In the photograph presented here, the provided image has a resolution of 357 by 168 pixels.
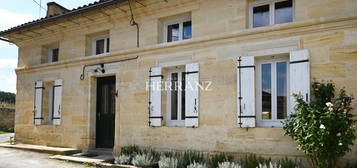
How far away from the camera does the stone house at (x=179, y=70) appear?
5.75m

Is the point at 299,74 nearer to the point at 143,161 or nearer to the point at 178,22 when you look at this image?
the point at 178,22

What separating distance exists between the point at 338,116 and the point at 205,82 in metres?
2.75

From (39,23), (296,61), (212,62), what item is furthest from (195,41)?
(39,23)

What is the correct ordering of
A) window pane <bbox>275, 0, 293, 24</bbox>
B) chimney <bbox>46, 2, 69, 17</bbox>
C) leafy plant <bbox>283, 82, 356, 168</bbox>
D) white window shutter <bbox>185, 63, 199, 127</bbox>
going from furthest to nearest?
chimney <bbox>46, 2, 69, 17</bbox> → white window shutter <bbox>185, 63, 199, 127</bbox> → window pane <bbox>275, 0, 293, 24</bbox> → leafy plant <bbox>283, 82, 356, 168</bbox>

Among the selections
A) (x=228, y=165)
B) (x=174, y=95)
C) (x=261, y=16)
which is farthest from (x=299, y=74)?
(x=174, y=95)

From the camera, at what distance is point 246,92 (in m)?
6.25

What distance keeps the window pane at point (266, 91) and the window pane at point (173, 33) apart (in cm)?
235

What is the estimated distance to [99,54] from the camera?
29.0ft

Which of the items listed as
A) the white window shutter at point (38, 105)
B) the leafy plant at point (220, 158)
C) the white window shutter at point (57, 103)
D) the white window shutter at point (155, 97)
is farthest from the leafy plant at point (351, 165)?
the white window shutter at point (38, 105)

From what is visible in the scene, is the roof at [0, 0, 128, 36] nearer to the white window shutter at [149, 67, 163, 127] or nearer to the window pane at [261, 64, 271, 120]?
the white window shutter at [149, 67, 163, 127]

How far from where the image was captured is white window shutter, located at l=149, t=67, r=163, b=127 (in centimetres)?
742

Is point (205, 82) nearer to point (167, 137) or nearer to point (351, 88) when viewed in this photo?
point (167, 137)

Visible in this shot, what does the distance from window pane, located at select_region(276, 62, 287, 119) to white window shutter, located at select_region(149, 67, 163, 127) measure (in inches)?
106

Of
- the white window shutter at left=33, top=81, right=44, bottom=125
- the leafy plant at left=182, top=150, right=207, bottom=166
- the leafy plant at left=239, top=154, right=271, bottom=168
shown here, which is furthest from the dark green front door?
the leafy plant at left=239, top=154, right=271, bottom=168
